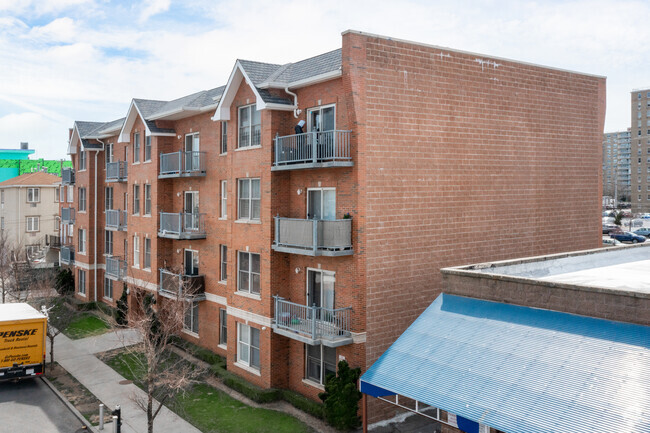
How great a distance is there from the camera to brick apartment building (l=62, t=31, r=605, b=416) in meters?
19.1

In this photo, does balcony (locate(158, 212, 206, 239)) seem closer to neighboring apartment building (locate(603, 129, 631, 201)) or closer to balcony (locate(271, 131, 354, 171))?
balcony (locate(271, 131, 354, 171))

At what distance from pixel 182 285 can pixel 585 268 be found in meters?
18.3

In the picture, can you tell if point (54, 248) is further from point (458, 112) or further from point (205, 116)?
point (458, 112)

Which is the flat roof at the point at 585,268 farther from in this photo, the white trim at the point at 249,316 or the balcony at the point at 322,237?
the white trim at the point at 249,316

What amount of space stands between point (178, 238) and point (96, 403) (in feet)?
30.4

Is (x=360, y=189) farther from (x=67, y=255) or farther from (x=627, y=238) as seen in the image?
(x=627, y=238)

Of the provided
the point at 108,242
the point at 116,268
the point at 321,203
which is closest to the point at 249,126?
the point at 321,203

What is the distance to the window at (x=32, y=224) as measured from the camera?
59906 mm

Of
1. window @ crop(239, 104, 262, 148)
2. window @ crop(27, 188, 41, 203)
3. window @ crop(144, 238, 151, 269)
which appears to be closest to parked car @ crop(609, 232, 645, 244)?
A: window @ crop(144, 238, 151, 269)

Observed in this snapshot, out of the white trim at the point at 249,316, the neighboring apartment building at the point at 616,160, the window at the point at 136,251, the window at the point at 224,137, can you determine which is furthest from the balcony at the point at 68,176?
the neighboring apartment building at the point at 616,160

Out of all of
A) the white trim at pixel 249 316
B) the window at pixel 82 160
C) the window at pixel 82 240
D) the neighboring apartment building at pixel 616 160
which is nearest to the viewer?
the white trim at pixel 249 316

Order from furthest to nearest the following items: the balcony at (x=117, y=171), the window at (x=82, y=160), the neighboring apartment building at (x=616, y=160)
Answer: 1. the neighboring apartment building at (x=616, y=160)
2. the window at (x=82, y=160)
3. the balcony at (x=117, y=171)

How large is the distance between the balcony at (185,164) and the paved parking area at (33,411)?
38.8ft

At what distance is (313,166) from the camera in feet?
62.3
